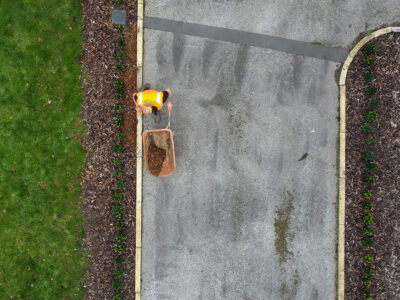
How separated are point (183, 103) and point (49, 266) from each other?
6.47 meters

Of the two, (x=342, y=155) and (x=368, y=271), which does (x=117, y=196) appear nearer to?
(x=342, y=155)

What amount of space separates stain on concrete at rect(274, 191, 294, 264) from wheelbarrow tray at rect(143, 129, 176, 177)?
3486mm

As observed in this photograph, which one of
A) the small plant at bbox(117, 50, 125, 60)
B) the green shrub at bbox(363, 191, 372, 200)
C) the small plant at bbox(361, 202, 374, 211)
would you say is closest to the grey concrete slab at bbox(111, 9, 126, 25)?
the small plant at bbox(117, 50, 125, 60)

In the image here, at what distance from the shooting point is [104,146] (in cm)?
852

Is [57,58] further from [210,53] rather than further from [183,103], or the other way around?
[210,53]

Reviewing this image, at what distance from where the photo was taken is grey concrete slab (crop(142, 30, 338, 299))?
8.34m

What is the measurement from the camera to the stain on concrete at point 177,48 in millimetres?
8523

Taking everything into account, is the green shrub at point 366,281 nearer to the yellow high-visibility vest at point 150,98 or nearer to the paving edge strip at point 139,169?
the paving edge strip at point 139,169

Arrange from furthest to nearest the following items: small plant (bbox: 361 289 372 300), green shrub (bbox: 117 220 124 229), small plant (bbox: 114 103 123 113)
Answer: small plant (bbox: 114 103 123 113), green shrub (bbox: 117 220 124 229), small plant (bbox: 361 289 372 300)

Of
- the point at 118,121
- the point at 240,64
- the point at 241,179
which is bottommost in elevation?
the point at 241,179

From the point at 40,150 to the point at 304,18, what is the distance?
359 inches

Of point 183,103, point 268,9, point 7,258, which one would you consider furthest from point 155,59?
point 7,258

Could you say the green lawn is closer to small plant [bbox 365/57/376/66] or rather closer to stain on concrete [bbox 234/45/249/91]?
stain on concrete [bbox 234/45/249/91]

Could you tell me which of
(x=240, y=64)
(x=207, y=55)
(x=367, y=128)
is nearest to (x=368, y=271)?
(x=367, y=128)
